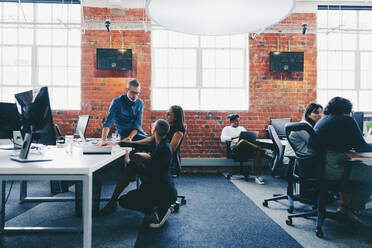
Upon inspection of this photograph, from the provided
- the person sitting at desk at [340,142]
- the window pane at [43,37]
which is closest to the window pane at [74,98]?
the window pane at [43,37]

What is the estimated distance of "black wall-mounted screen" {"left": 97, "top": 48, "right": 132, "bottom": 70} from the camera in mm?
5012

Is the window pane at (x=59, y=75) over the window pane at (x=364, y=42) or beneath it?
beneath

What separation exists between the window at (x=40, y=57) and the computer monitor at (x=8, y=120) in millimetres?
3120

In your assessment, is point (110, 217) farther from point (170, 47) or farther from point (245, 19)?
point (170, 47)

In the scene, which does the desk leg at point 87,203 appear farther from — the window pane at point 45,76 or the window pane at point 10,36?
the window pane at point 10,36

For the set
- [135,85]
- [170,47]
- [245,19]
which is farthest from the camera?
[170,47]

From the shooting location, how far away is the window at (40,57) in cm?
530

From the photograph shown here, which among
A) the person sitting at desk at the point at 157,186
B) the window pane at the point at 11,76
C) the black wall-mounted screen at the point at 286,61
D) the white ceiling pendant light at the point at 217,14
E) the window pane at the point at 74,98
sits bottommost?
the person sitting at desk at the point at 157,186

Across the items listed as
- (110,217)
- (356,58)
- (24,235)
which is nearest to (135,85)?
(110,217)

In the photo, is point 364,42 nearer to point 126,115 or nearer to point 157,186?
point 126,115

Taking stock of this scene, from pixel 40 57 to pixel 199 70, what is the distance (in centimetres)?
349

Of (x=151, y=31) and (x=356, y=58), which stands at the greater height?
(x=151, y=31)

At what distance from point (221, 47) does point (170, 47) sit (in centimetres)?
114

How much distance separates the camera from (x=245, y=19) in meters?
1.26
